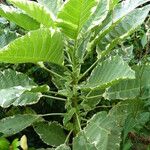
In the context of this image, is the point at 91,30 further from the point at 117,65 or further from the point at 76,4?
the point at 76,4

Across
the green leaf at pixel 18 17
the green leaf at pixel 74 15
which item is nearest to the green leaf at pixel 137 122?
the green leaf at pixel 74 15

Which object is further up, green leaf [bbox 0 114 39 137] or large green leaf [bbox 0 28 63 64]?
large green leaf [bbox 0 28 63 64]

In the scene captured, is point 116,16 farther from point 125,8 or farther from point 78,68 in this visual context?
point 78,68

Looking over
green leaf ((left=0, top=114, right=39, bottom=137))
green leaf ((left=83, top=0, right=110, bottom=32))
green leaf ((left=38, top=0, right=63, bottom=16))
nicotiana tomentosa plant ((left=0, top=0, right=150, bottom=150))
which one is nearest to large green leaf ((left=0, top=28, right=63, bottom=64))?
nicotiana tomentosa plant ((left=0, top=0, right=150, bottom=150))

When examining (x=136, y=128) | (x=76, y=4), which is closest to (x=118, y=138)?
(x=136, y=128)

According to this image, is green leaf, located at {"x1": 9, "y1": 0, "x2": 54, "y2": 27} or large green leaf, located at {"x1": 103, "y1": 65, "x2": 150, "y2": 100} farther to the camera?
large green leaf, located at {"x1": 103, "y1": 65, "x2": 150, "y2": 100}

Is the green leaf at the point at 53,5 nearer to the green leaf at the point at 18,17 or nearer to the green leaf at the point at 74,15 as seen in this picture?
the green leaf at the point at 18,17

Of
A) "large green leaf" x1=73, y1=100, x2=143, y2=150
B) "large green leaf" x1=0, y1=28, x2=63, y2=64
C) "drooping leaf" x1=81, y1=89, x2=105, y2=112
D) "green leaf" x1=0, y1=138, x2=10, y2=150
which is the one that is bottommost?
"green leaf" x1=0, y1=138, x2=10, y2=150

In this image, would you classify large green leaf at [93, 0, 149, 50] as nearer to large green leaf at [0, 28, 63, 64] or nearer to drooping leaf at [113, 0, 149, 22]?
drooping leaf at [113, 0, 149, 22]
